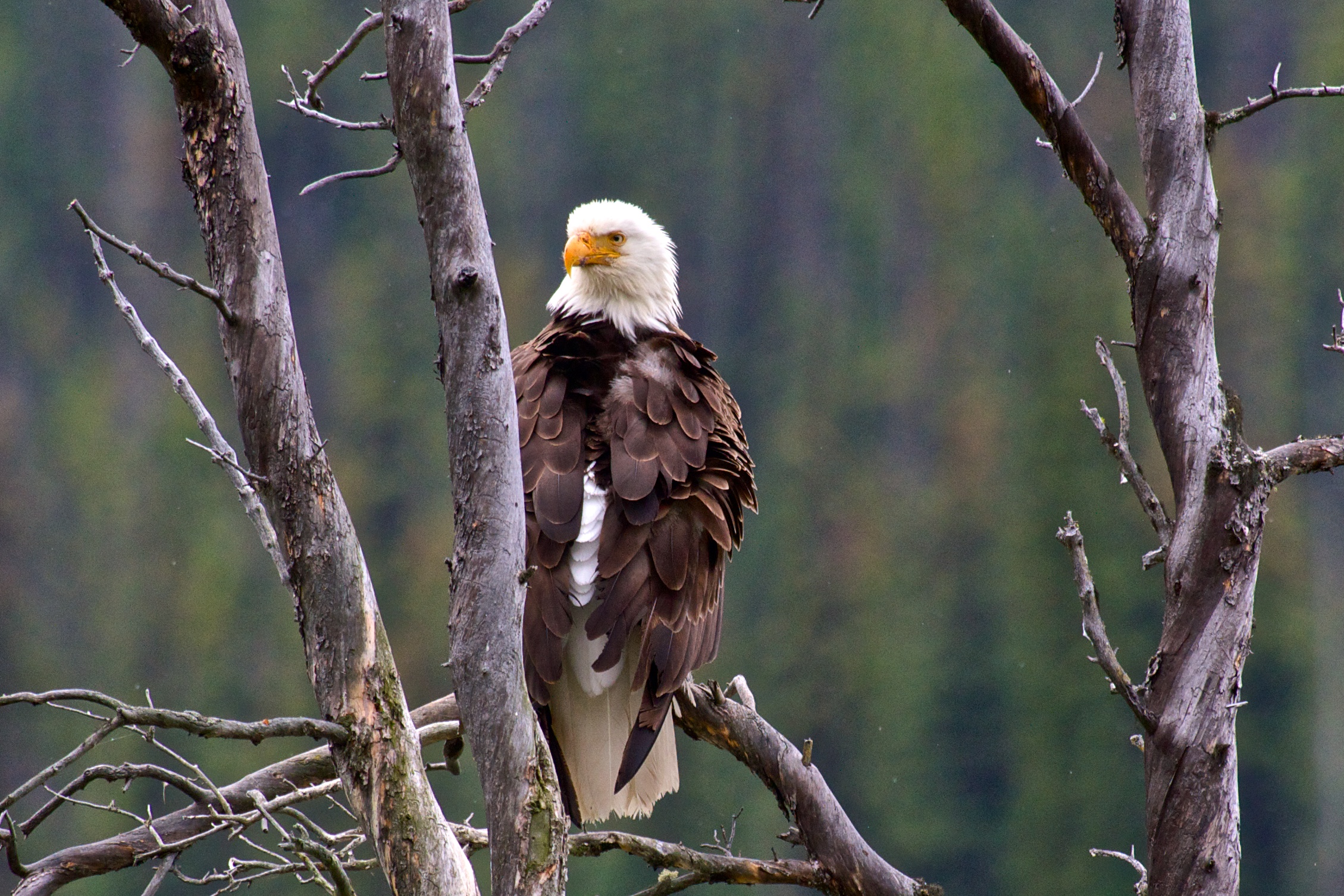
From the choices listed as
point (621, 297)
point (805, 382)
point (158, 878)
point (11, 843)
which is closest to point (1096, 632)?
point (158, 878)

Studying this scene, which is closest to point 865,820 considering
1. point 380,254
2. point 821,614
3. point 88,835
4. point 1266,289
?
point 821,614

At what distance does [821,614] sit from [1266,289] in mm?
8086

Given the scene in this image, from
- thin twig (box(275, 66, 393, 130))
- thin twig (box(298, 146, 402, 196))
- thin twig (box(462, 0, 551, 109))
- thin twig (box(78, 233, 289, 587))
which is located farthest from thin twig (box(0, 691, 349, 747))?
thin twig (box(462, 0, 551, 109))

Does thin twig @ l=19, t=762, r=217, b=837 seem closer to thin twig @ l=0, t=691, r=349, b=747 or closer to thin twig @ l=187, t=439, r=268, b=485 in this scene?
thin twig @ l=0, t=691, r=349, b=747

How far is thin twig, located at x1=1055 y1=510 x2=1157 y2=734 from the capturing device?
7.34 feet

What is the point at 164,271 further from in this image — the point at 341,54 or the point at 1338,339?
the point at 1338,339

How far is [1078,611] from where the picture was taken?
58.1ft

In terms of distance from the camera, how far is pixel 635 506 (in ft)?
10.2

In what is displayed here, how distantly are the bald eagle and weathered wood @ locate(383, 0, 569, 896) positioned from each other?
3.60 ft

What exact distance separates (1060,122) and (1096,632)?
953 millimetres

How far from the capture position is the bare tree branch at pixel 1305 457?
230cm

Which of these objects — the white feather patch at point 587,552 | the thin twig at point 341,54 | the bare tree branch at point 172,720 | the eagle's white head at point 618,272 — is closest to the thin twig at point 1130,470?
the white feather patch at point 587,552

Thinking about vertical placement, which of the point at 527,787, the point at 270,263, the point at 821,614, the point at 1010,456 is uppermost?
the point at 1010,456

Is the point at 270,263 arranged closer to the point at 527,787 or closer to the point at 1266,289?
the point at 527,787
